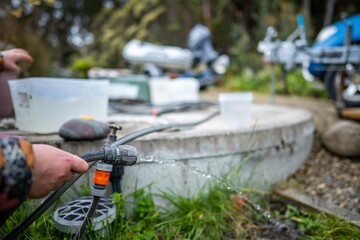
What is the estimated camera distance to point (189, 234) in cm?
153

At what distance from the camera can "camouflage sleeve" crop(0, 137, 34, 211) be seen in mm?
732

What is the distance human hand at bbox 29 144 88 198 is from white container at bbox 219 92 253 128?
4.54 ft

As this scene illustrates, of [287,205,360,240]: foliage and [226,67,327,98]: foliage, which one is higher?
[226,67,327,98]: foliage

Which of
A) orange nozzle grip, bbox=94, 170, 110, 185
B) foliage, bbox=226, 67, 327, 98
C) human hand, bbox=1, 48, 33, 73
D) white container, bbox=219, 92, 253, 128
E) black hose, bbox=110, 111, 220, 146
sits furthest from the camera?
foliage, bbox=226, 67, 327, 98

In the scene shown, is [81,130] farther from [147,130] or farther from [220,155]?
[220,155]

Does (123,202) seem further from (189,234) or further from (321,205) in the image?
(321,205)

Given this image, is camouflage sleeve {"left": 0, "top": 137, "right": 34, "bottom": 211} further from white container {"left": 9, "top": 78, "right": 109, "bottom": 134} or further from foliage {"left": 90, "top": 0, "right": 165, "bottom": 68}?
foliage {"left": 90, "top": 0, "right": 165, "bottom": 68}

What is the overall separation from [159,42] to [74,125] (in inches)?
337

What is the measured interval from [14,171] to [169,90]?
8.74ft

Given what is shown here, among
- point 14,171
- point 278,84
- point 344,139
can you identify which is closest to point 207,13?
point 278,84

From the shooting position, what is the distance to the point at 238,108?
2.08 meters

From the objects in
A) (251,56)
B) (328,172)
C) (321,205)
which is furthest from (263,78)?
(321,205)

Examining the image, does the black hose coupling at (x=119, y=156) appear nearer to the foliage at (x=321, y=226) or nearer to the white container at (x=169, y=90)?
the foliage at (x=321, y=226)

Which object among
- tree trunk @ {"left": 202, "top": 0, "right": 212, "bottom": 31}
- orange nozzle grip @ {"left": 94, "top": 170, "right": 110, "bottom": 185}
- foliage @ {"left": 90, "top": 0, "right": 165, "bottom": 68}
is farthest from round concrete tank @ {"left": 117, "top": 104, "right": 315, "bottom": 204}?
foliage @ {"left": 90, "top": 0, "right": 165, "bottom": 68}
